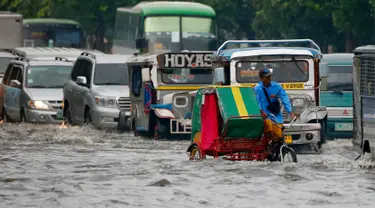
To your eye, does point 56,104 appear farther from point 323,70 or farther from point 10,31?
point 10,31

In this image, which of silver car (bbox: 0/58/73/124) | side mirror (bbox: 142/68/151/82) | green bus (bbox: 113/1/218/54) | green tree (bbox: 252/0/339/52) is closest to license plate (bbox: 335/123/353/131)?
side mirror (bbox: 142/68/151/82)

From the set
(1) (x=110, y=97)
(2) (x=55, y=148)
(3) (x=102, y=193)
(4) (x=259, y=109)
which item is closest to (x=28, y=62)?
(1) (x=110, y=97)

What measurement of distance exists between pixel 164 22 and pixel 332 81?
1715 centimetres

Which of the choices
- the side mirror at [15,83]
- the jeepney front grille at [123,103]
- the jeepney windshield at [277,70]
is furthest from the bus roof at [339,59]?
the side mirror at [15,83]

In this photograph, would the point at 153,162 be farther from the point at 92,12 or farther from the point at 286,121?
the point at 92,12

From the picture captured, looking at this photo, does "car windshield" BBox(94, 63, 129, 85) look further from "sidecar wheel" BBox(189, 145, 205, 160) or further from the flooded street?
"sidecar wheel" BBox(189, 145, 205, 160)

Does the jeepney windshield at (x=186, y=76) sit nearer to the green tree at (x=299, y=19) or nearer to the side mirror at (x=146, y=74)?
the side mirror at (x=146, y=74)

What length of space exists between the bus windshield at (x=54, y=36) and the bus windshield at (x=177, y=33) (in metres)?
16.7

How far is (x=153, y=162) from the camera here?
19.7 metres

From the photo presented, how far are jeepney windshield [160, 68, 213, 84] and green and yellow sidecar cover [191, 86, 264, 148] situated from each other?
24.7 feet

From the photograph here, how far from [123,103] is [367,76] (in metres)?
10.7

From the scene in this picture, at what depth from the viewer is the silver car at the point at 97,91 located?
27.9m

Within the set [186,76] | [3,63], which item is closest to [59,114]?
[186,76]

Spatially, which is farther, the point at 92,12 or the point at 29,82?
the point at 92,12
